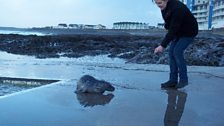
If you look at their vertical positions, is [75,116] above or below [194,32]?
below

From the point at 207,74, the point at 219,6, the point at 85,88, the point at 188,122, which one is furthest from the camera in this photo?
the point at 219,6

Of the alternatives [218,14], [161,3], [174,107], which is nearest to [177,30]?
[161,3]

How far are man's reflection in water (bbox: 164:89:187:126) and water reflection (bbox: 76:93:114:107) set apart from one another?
A: 0.84 m

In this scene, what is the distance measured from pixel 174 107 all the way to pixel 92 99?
3.81 ft

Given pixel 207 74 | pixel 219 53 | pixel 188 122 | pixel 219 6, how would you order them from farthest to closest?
pixel 219 6, pixel 219 53, pixel 207 74, pixel 188 122

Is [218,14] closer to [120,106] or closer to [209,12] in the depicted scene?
[209,12]

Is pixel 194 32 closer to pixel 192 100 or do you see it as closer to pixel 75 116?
pixel 192 100

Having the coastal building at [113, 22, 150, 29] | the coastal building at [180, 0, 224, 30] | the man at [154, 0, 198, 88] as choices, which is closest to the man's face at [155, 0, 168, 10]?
the man at [154, 0, 198, 88]

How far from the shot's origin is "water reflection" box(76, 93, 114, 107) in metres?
5.50

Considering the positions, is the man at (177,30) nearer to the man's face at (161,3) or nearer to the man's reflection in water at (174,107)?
the man's face at (161,3)

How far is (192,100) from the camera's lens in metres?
5.78

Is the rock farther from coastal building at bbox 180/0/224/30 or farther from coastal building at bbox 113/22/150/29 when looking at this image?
coastal building at bbox 113/22/150/29

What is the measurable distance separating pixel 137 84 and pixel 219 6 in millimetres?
85325

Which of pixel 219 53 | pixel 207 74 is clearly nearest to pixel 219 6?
pixel 219 53
